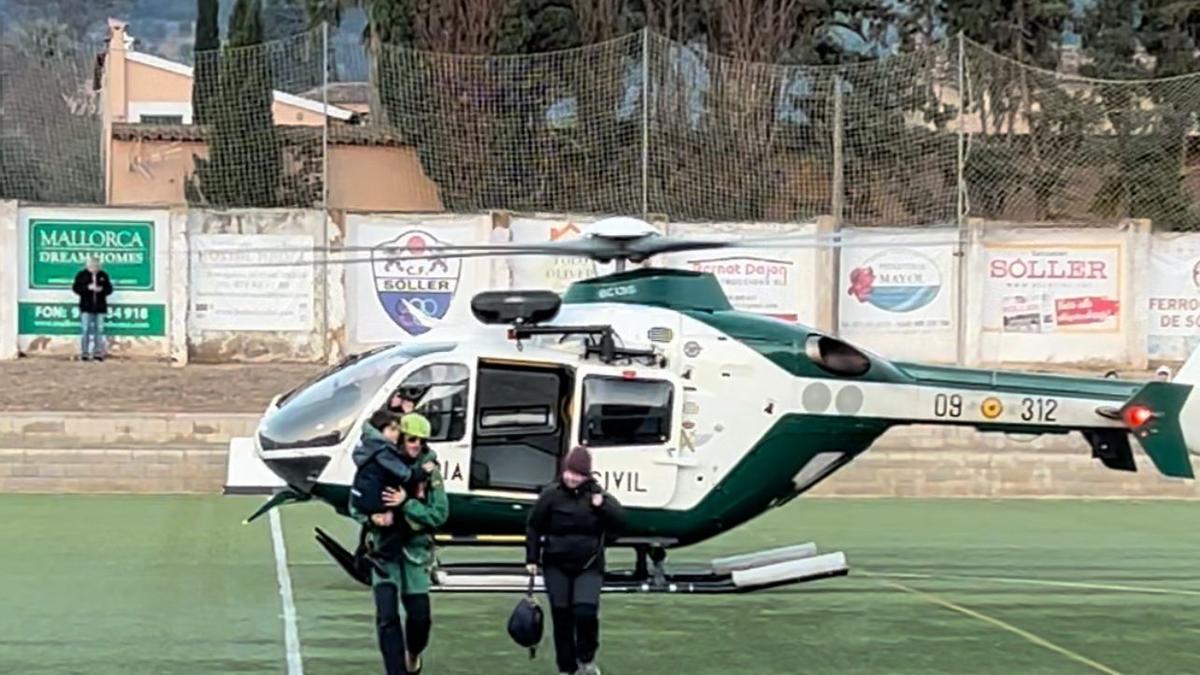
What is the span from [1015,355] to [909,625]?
63.6 ft

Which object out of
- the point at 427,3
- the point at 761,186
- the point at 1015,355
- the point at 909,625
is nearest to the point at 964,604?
the point at 909,625

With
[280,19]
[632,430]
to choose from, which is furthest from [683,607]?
[280,19]

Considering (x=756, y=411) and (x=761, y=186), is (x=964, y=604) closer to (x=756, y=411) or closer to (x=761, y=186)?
(x=756, y=411)

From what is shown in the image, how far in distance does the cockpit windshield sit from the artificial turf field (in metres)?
1.23

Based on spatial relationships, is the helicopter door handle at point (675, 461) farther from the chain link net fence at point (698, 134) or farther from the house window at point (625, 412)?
the chain link net fence at point (698, 134)

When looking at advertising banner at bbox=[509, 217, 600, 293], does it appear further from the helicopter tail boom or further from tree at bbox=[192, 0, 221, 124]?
the helicopter tail boom

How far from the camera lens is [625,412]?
13.9 m

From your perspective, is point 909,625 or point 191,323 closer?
point 909,625

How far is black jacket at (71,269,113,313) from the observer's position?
29125 millimetres

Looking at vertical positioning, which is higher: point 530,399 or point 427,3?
point 427,3

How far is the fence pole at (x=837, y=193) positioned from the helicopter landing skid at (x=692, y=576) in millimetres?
17278

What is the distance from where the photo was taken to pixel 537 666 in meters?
11.6

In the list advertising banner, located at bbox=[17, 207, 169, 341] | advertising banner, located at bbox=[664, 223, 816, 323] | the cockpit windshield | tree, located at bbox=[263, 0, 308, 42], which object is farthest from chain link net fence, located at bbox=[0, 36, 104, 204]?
tree, located at bbox=[263, 0, 308, 42]

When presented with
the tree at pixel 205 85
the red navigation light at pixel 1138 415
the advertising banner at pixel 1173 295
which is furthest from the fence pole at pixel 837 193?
the red navigation light at pixel 1138 415
